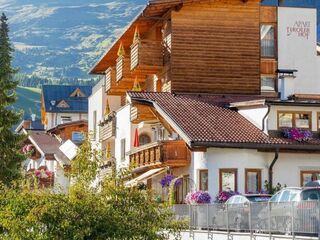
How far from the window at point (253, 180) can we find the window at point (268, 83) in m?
11.3

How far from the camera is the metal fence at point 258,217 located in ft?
86.7

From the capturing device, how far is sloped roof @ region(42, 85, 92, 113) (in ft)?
474

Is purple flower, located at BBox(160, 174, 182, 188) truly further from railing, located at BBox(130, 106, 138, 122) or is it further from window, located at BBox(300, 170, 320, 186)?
railing, located at BBox(130, 106, 138, 122)

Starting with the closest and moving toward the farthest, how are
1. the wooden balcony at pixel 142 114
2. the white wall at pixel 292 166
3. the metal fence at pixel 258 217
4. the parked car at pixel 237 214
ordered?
the metal fence at pixel 258 217 < the parked car at pixel 237 214 < the white wall at pixel 292 166 < the wooden balcony at pixel 142 114

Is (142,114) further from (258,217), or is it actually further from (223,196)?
(258,217)

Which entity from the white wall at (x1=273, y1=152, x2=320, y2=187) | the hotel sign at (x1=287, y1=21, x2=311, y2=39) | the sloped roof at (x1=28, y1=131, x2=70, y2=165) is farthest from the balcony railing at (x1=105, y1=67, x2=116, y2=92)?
the sloped roof at (x1=28, y1=131, x2=70, y2=165)

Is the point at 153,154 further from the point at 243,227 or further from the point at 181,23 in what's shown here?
the point at 243,227

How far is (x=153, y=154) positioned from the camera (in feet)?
163

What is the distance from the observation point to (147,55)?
55.2 metres

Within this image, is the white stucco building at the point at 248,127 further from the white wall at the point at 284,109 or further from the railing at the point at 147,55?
the railing at the point at 147,55

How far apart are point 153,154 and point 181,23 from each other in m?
8.53

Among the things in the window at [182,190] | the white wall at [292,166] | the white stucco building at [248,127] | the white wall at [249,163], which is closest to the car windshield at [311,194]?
the white stucco building at [248,127]

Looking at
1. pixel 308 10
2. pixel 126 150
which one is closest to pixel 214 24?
pixel 308 10

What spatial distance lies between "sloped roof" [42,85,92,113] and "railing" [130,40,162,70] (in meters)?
89.1
